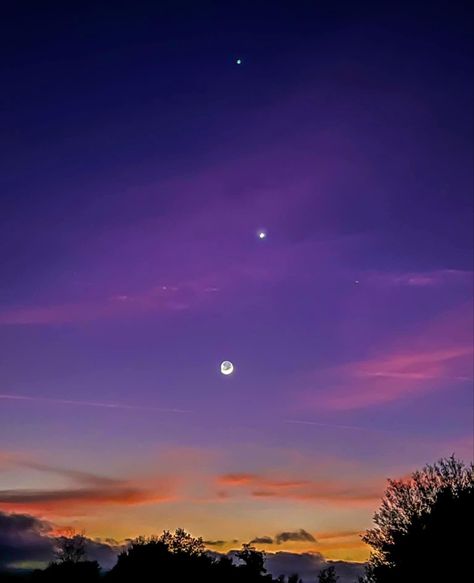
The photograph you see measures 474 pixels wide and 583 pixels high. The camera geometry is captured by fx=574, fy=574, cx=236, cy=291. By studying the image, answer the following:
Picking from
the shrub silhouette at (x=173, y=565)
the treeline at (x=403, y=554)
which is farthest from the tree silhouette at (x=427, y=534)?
the shrub silhouette at (x=173, y=565)

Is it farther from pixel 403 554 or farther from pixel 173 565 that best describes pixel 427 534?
pixel 173 565

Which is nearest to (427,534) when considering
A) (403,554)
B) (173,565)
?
(403,554)

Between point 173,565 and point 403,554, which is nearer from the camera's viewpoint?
point 403,554

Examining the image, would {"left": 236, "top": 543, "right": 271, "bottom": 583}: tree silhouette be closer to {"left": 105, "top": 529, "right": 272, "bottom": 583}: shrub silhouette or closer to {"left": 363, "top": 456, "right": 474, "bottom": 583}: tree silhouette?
{"left": 105, "top": 529, "right": 272, "bottom": 583}: shrub silhouette

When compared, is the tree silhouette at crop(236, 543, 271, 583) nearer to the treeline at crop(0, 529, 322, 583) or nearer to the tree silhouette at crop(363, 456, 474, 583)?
the treeline at crop(0, 529, 322, 583)

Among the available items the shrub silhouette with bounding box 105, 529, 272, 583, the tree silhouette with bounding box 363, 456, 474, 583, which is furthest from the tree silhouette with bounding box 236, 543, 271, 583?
the tree silhouette with bounding box 363, 456, 474, 583

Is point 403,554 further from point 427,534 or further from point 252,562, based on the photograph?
point 252,562

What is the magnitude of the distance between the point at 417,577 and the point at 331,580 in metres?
81.7

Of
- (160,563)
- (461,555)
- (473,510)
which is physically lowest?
(160,563)

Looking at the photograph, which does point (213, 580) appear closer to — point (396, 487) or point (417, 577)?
point (396, 487)

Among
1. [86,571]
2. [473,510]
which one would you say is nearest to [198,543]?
[86,571]

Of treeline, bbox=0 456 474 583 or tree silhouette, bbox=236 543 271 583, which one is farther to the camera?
tree silhouette, bbox=236 543 271 583

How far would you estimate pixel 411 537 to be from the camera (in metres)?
57.2

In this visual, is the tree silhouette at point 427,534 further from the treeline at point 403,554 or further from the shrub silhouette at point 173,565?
the shrub silhouette at point 173,565
